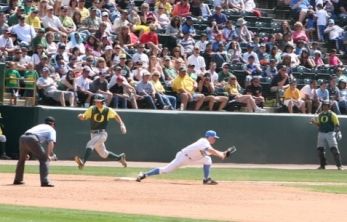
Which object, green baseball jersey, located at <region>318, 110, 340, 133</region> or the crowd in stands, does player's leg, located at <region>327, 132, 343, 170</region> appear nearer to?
green baseball jersey, located at <region>318, 110, 340, 133</region>

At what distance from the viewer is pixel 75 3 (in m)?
32.4

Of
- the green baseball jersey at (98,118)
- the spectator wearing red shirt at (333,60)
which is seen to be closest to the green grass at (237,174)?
the green baseball jersey at (98,118)

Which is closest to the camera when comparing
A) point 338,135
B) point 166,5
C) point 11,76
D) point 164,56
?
point 11,76

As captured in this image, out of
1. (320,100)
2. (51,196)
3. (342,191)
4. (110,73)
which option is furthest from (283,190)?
(320,100)

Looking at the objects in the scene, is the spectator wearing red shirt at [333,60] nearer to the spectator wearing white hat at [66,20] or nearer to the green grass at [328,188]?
the spectator wearing white hat at [66,20]

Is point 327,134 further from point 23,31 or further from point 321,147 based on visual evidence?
point 23,31

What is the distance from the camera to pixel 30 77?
28.9m

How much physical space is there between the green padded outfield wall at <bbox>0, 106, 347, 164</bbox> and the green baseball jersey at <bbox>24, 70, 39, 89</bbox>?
2.33 ft

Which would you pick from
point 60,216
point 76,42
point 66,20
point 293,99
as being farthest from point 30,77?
point 60,216

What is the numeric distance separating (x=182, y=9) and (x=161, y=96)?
4.45 meters

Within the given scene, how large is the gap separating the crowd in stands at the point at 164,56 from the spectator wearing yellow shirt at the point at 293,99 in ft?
0.10

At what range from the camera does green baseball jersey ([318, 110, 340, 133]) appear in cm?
3133

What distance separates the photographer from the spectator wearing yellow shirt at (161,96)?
31186 millimetres

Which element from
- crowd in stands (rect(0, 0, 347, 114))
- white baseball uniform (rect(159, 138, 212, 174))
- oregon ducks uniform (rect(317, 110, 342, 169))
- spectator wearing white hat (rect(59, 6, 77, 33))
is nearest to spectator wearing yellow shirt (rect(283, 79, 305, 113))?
crowd in stands (rect(0, 0, 347, 114))
